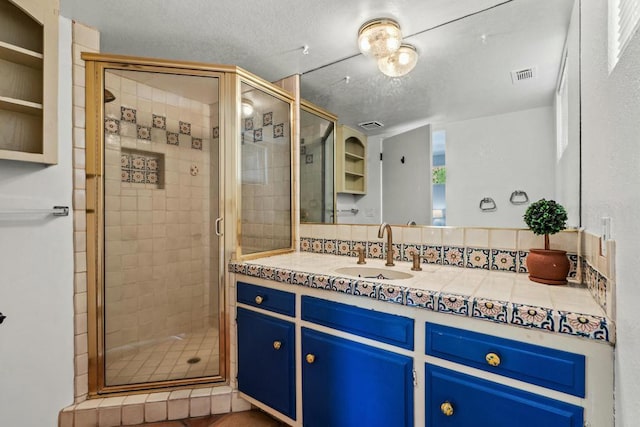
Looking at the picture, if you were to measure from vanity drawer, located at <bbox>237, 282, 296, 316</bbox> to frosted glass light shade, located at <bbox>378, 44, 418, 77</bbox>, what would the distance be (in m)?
1.41

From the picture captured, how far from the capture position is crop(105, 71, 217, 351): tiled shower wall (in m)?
1.83

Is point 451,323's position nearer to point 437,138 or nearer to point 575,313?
point 575,313

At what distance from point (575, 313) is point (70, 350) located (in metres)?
2.26

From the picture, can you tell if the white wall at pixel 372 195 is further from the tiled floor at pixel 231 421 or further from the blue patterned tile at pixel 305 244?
the tiled floor at pixel 231 421

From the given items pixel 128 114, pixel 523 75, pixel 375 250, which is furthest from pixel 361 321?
pixel 128 114

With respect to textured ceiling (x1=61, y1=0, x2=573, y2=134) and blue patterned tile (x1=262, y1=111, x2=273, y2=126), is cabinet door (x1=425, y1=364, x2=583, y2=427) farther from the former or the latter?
blue patterned tile (x1=262, y1=111, x2=273, y2=126)

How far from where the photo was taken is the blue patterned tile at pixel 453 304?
0.95 m

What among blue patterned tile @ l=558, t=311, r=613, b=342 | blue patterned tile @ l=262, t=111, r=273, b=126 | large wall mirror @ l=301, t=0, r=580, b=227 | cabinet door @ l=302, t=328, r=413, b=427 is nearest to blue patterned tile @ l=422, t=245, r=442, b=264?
large wall mirror @ l=301, t=0, r=580, b=227

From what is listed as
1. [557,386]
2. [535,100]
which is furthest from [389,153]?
[557,386]

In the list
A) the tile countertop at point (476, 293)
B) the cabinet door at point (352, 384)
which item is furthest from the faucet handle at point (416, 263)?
the cabinet door at point (352, 384)

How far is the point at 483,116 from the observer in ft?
4.89

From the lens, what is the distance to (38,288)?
1.45 meters

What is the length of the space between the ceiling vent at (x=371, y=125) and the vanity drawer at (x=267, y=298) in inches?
45.6

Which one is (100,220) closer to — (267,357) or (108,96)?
(108,96)
